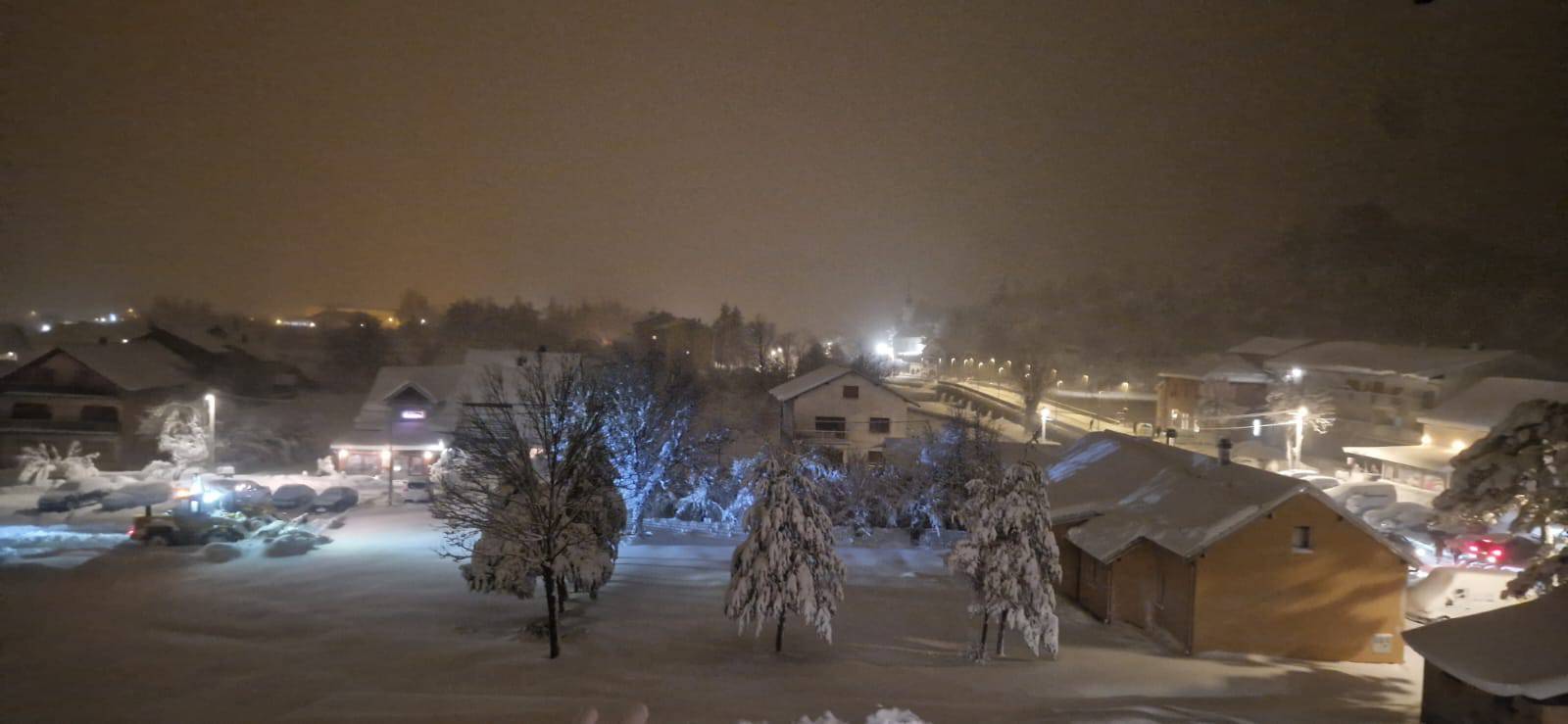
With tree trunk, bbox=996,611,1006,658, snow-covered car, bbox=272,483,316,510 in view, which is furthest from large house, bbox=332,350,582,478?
tree trunk, bbox=996,611,1006,658

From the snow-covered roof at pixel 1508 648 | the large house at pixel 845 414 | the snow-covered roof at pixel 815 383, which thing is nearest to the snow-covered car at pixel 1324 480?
the large house at pixel 845 414

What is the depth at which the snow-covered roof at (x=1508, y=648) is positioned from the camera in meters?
13.6

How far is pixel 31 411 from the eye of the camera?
145 feet

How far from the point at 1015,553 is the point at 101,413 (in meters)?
49.2

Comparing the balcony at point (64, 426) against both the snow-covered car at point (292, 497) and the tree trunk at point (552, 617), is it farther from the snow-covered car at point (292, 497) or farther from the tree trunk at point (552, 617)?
the tree trunk at point (552, 617)

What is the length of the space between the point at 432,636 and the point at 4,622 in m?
10.1

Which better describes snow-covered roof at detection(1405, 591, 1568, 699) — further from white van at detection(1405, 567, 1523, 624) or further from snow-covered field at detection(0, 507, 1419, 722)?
white van at detection(1405, 567, 1523, 624)

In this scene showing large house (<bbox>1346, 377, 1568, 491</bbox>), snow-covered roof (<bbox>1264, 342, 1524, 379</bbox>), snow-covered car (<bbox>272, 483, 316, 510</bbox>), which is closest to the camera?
snow-covered car (<bbox>272, 483, 316, 510</bbox>)

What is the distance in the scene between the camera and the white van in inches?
924

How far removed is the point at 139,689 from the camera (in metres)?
15.4

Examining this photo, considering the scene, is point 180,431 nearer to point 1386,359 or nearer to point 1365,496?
point 1365,496

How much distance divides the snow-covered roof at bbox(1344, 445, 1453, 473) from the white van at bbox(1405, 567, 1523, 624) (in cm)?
1725

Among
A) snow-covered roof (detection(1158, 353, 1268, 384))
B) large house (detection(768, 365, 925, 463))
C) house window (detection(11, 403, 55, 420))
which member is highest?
snow-covered roof (detection(1158, 353, 1268, 384))

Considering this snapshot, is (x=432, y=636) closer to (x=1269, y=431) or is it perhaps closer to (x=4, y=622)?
(x=4, y=622)
